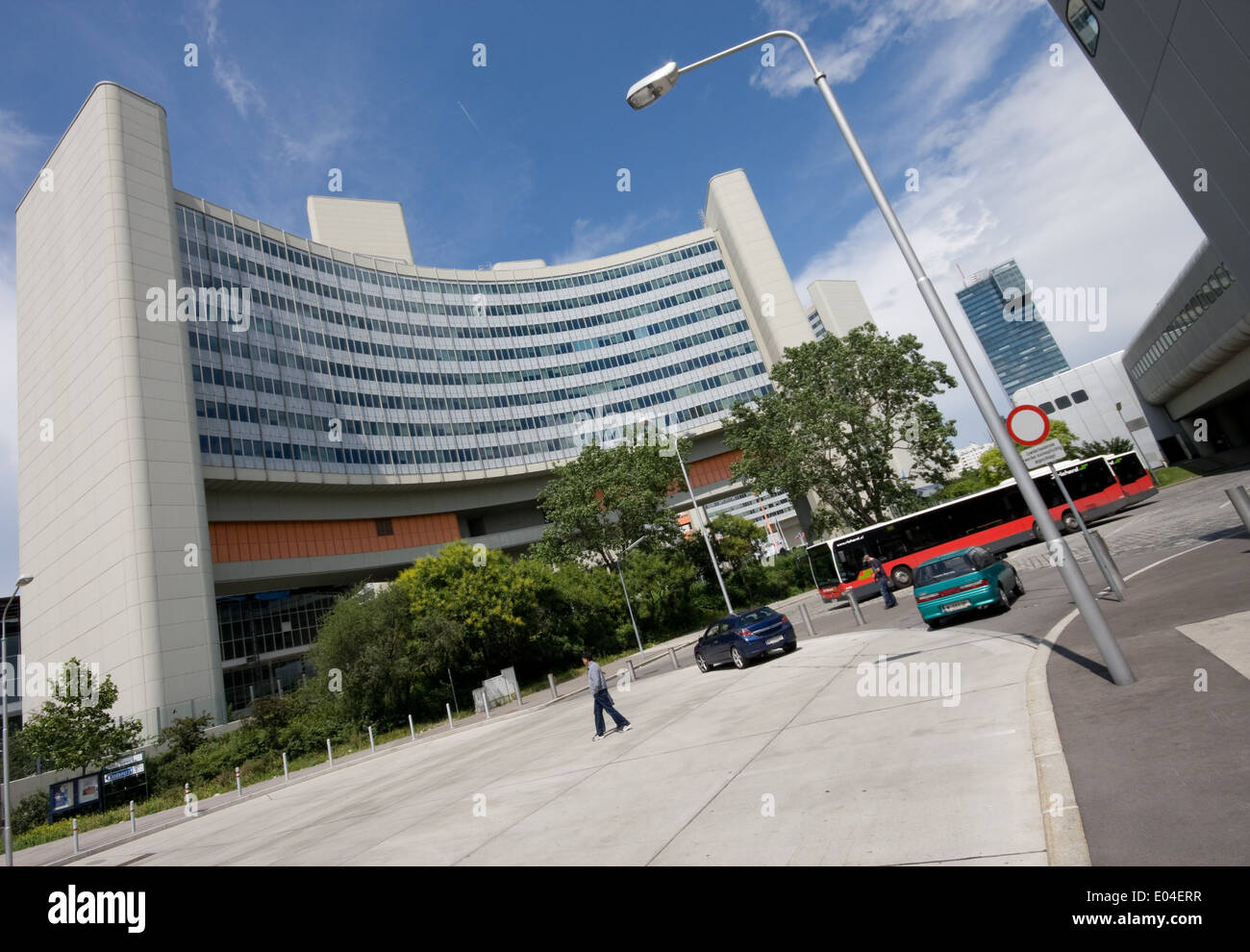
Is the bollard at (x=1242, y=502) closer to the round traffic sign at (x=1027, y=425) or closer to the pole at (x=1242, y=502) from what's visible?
the pole at (x=1242, y=502)

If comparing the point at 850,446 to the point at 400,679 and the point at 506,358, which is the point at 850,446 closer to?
the point at 400,679

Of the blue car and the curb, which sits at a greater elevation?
the blue car

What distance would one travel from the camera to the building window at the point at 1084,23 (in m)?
13.1

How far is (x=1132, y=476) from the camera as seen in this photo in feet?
98.8

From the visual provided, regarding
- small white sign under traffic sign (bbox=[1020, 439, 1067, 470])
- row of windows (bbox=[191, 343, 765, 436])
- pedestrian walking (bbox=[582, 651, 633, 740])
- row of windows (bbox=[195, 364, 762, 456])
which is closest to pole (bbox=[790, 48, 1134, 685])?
small white sign under traffic sign (bbox=[1020, 439, 1067, 470])

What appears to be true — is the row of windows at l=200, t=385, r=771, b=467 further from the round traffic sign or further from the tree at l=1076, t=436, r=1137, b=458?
the round traffic sign

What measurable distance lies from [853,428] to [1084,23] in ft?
92.7

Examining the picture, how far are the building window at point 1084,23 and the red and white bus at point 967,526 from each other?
1751 cm

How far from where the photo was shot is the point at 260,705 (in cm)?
3369

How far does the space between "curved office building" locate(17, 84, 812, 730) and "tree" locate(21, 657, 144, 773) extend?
17.1 ft

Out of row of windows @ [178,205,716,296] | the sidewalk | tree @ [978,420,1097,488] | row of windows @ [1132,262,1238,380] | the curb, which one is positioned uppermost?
row of windows @ [178,205,716,296]

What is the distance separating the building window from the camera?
13062 millimetres

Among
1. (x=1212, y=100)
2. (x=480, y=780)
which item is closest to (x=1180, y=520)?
(x=1212, y=100)
